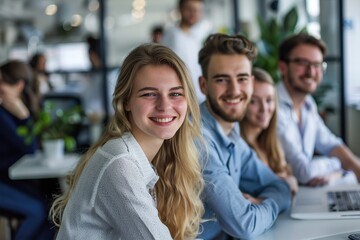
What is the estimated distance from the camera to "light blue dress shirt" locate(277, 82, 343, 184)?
2.49 m

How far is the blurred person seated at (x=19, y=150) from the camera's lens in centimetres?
325

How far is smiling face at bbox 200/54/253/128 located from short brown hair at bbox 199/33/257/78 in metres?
0.02

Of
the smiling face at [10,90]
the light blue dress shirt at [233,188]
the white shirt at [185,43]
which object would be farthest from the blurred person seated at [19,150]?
the light blue dress shirt at [233,188]

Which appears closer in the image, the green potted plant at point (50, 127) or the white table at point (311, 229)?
the white table at point (311, 229)

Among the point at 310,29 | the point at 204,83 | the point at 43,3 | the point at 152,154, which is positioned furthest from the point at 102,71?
the point at 152,154

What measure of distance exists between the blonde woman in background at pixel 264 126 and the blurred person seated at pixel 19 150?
4.94 feet

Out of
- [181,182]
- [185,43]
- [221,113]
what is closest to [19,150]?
[185,43]

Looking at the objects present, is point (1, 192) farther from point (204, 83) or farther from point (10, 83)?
point (204, 83)

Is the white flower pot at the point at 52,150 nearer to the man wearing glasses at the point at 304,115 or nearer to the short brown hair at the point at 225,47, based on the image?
the man wearing glasses at the point at 304,115

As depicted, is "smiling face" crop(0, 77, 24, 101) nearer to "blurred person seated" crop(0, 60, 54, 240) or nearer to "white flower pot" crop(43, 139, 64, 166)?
"blurred person seated" crop(0, 60, 54, 240)

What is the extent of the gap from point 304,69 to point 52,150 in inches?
65.9

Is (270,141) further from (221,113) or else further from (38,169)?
(38,169)

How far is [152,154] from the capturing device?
1553 mm

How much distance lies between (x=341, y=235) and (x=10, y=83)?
9.08 feet
